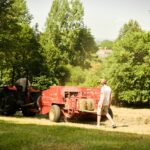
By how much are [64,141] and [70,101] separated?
28.5 feet

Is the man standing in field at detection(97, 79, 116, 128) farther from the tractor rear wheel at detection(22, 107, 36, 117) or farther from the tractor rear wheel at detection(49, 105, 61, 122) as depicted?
the tractor rear wheel at detection(22, 107, 36, 117)

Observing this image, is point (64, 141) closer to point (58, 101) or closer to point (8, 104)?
point (58, 101)

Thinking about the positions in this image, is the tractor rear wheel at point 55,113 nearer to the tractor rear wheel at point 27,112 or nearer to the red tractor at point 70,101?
the red tractor at point 70,101

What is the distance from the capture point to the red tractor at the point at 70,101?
19.8 metres

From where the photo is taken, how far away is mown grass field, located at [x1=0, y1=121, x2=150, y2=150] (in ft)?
35.2

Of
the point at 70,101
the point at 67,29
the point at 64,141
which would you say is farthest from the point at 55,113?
the point at 67,29

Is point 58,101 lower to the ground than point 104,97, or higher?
lower

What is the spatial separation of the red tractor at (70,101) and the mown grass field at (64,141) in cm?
593

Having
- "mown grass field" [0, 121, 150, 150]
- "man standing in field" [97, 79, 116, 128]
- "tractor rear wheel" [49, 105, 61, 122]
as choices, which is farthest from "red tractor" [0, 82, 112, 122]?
"mown grass field" [0, 121, 150, 150]

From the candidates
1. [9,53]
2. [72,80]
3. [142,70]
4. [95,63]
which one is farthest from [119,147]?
[95,63]

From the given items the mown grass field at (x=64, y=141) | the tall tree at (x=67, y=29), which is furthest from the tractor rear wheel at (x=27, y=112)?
the tall tree at (x=67, y=29)

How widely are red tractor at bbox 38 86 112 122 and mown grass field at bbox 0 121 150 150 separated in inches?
234

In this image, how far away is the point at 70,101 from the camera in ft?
66.1

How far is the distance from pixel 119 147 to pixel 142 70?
38371 mm
